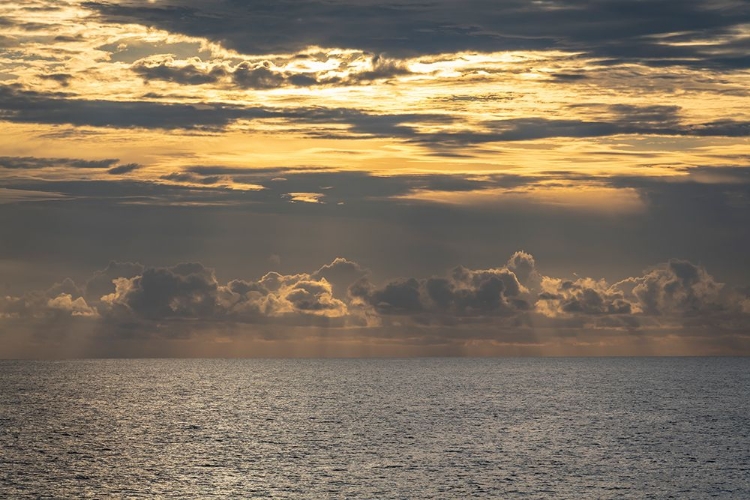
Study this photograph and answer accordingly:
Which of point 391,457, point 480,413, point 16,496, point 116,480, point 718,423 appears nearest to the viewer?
point 16,496

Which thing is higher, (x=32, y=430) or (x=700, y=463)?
(x=700, y=463)

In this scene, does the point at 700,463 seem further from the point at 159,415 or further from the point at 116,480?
the point at 159,415

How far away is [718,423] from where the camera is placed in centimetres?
16588

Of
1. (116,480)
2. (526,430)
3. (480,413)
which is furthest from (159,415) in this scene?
(116,480)

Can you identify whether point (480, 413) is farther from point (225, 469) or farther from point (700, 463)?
point (225, 469)

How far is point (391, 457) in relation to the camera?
11600 centimetres

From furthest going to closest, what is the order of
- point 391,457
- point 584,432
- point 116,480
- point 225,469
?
point 584,432
point 391,457
point 225,469
point 116,480

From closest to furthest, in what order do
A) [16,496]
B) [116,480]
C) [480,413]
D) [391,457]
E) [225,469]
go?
[16,496] < [116,480] < [225,469] < [391,457] < [480,413]

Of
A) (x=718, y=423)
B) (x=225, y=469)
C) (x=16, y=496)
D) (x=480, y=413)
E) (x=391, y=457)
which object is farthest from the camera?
(x=480, y=413)

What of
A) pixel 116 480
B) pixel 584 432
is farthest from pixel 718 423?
pixel 116 480

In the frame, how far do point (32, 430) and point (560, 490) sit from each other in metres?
94.0

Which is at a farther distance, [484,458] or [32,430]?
[32,430]

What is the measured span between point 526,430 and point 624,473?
46.9 metres

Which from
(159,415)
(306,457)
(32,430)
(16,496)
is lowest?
(159,415)
